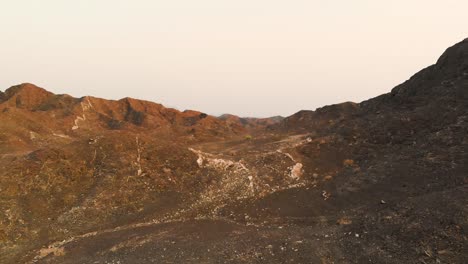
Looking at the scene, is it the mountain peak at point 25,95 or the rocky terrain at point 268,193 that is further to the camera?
the mountain peak at point 25,95

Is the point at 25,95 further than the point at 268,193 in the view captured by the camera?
Yes

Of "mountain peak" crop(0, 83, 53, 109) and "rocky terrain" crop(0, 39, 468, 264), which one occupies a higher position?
"mountain peak" crop(0, 83, 53, 109)

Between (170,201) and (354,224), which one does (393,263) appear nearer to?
(354,224)

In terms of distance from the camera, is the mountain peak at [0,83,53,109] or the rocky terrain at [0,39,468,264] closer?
the rocky terrain at [0,39,468,264]

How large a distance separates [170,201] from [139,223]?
4.44 metres

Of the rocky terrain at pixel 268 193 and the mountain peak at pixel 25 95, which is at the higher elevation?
the mountain peak at pixel 25 95

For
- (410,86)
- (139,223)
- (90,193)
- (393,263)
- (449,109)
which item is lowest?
(393,263)

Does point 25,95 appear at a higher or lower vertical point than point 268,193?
higher

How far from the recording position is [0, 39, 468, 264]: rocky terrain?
968 inches

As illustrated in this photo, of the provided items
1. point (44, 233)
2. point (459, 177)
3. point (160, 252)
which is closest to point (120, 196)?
point (44, 233)

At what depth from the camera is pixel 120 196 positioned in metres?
35.4

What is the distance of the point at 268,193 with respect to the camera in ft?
116

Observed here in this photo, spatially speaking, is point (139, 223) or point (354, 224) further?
point (139, 223)

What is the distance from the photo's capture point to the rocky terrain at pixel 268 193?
24.6 m
